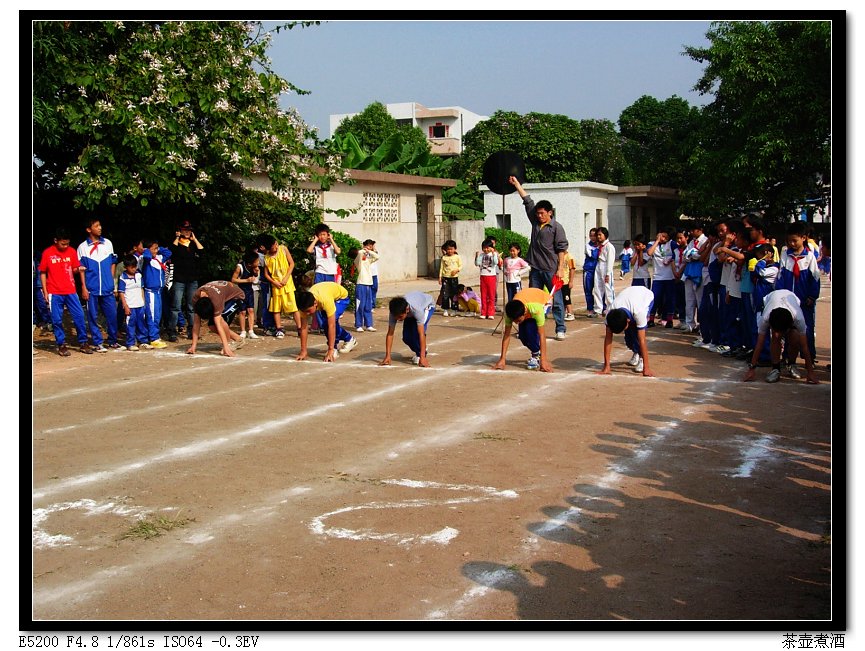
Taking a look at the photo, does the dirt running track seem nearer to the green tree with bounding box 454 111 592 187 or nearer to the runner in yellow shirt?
the runner in yellow shirt

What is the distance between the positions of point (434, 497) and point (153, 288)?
8.15 m

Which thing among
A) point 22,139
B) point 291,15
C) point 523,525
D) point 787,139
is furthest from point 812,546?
point 787,139

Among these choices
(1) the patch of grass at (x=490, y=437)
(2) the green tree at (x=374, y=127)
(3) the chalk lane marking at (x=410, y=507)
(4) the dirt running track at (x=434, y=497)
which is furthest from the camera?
(2) the green tree at (x=374, y=127)

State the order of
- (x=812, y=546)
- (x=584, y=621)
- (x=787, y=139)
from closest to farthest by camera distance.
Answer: (x=584, y=621) < (x=812, y=546) < (x=787, y=139)

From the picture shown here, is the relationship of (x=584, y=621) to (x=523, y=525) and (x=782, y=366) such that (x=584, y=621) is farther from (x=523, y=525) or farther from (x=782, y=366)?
(x=782, y=366)

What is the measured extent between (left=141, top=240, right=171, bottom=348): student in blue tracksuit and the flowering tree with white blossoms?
0.81 m

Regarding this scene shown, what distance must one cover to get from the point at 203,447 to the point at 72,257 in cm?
618

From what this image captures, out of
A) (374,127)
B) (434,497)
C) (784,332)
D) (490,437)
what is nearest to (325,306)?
(490,437)

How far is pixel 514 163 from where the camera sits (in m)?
13.7

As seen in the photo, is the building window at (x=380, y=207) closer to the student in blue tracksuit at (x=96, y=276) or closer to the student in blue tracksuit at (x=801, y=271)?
the student in blue tracksuit at (x=96, y=276)

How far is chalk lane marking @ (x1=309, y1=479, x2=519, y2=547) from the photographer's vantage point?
5.29 m

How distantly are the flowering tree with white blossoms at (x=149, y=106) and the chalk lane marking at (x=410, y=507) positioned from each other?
27.3ft

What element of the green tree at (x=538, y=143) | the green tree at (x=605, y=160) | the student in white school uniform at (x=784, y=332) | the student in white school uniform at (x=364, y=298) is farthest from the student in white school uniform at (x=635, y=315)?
the green tree at (x=605, y=160)

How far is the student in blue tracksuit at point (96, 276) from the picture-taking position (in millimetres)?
12578
